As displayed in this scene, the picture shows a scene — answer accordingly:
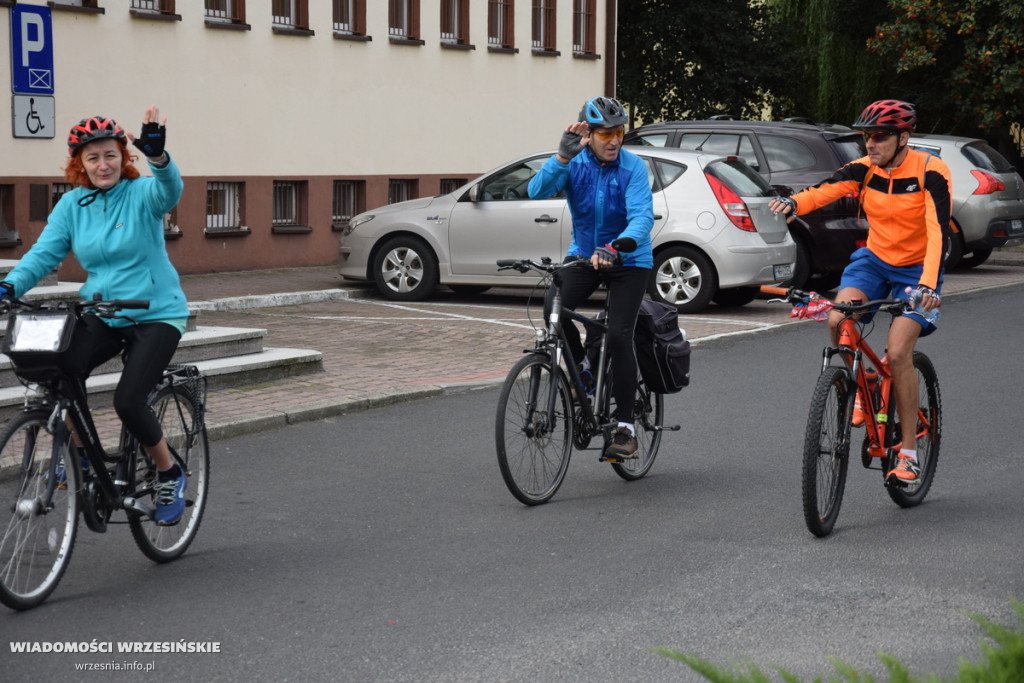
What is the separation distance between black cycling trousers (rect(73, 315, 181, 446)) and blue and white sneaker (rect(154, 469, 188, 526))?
0.68 ft

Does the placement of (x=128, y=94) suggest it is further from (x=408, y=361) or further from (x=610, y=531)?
(x=610, y=531)

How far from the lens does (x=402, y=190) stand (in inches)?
907

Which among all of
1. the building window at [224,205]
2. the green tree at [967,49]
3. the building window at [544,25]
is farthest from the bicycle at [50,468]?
the green tree at [967,49]

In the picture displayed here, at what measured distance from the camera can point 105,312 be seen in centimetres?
530

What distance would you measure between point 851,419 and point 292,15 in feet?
51.3

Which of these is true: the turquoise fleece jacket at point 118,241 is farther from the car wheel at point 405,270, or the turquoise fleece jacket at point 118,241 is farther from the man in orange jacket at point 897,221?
the car wheel at point 405,270

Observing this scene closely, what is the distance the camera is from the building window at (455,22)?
77.2 ft

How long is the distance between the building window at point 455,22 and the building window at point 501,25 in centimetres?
71

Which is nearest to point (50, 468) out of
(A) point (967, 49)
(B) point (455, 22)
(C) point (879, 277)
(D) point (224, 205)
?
(C) point (879, 277)

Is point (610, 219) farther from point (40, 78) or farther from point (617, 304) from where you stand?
point (40, 78)

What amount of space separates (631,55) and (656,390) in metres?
29.1

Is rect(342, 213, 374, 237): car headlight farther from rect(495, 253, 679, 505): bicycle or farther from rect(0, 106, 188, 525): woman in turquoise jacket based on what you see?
rect(0, 106, 188, 525): woman in turquoise jacket

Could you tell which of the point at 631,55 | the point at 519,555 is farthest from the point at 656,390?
the point at 631,55

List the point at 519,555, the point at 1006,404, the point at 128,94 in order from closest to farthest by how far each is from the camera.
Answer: the point at 519,555 → the point at 1006,404 → the point at 128,94
